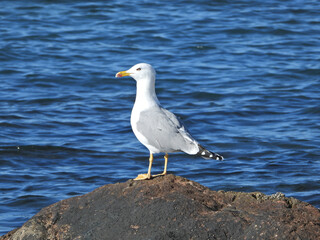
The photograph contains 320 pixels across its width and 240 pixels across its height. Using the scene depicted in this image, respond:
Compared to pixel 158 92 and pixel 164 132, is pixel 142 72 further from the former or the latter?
pixel 158 92

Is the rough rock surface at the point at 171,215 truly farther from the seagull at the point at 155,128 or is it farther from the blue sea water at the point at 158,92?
the blue sea water at the point at 158,92

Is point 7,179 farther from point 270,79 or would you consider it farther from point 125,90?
point 270,79

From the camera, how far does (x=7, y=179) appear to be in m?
8.92

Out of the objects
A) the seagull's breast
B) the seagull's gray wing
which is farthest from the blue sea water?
the seagull's gray wing

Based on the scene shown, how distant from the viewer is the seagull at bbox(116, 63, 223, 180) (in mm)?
5617

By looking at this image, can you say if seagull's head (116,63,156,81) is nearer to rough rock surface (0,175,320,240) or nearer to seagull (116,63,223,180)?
seagull (116,63,223,180)

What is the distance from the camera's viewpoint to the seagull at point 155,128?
562cm

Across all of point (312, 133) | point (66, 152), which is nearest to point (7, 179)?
point (66, 152)

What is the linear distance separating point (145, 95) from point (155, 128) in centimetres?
38

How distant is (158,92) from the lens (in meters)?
13.2

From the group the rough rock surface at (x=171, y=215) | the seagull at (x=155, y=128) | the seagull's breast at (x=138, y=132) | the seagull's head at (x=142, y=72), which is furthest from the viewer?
the seagull's head at (x=142, y=72)

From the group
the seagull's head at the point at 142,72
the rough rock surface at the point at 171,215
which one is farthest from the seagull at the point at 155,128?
the rough rock surface at the point at 171,215

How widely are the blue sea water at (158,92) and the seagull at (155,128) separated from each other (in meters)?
2.38

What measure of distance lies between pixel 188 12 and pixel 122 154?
10158 millimetres
